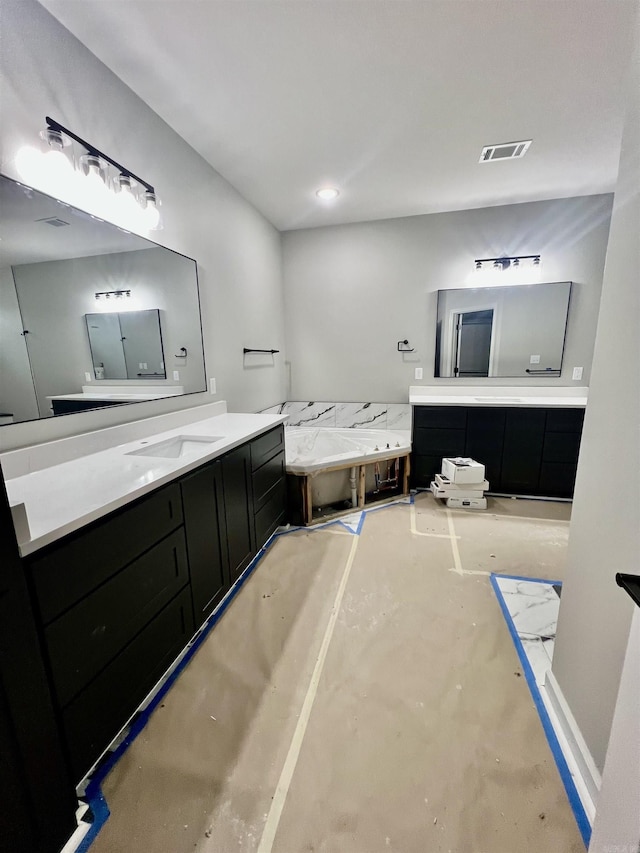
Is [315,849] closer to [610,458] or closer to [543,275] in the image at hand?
[610,458]

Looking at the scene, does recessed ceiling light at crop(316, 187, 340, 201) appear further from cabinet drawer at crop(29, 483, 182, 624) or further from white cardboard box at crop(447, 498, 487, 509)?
white cardboard box at crop(447, 498, 487, 509)

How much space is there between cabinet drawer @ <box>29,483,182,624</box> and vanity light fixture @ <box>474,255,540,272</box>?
338cm

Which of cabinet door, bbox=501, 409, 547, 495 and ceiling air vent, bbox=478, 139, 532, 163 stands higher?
ceiling air vent, bbox=478, 139, 532, 163

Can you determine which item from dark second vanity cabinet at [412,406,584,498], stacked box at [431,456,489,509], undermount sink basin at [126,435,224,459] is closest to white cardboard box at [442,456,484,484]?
stacked box at [431,456,489,509]

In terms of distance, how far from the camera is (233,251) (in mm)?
2727

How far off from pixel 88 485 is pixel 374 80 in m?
2.29

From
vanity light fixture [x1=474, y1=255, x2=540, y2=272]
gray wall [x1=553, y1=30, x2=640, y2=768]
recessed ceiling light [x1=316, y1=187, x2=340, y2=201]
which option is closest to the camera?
gray wall [x1=553, y1=30, x2=640, y2=768]

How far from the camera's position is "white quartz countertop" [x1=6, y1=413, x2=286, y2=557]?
36.3 inches

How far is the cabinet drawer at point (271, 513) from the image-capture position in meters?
2.18

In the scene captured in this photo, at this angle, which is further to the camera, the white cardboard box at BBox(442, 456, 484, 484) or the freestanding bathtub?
the white cardboard box at BBox(442, 456, 484, 484)

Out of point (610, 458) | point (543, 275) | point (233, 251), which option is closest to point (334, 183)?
point (233, 251)

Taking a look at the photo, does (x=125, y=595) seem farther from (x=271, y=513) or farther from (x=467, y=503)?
(x=467, y=503)

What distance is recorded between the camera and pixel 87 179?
152 centimetres

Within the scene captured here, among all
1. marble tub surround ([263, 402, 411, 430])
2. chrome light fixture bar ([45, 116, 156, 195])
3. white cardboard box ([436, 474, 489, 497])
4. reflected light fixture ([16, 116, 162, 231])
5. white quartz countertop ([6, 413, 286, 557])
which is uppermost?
chrome light fixture bar ([45, 116, 156, 195])
